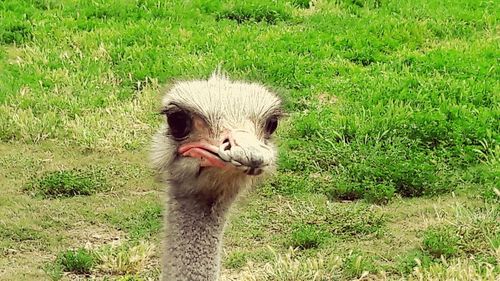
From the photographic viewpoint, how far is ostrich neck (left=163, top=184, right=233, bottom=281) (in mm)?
3094

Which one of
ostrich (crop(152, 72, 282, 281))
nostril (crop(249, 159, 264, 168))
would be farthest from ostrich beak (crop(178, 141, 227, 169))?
nostril (crop(249, 159, 264, 168))

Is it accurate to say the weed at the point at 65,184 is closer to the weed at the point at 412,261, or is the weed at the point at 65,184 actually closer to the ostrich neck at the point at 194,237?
the weed at the point at 412,261

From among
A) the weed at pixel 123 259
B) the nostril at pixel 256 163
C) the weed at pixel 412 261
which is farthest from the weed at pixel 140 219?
the nostril at pixel 256 163

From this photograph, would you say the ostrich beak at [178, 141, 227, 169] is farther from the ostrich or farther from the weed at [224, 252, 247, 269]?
the weed at [224, 252, 247, 269]

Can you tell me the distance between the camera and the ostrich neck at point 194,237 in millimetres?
3094

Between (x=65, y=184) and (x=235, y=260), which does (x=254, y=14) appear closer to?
(x=65, y=184)

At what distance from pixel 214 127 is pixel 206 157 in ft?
0.28

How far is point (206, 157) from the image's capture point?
2.83 m

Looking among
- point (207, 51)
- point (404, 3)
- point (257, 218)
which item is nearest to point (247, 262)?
point (257, 218)

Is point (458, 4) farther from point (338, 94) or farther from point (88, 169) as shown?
point (88, 169)

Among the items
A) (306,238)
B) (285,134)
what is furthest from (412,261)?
(285,134)

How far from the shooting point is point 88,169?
20.3 ft

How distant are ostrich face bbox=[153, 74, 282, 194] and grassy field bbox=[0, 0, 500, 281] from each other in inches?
16.6

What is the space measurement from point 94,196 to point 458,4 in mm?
5202
